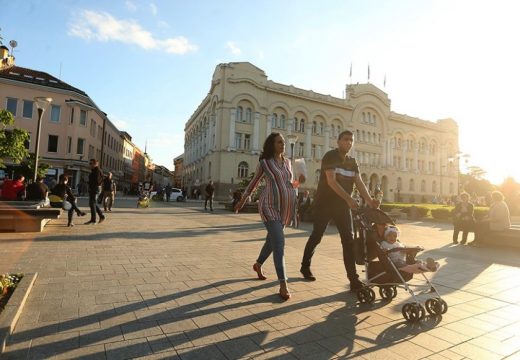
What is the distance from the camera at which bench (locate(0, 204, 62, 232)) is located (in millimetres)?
8578

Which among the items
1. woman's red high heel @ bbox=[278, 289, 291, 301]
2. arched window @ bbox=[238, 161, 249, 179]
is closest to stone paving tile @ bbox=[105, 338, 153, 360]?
woman's red high heel @ bbox=[278, 289, 291, 301]

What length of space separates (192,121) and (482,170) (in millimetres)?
81452

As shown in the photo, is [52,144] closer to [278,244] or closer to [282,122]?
[282,122]

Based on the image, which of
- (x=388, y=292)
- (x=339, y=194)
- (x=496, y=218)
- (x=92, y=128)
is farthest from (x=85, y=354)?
(x=92, y=128)

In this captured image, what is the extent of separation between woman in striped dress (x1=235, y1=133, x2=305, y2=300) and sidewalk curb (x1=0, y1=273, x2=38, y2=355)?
2.60m

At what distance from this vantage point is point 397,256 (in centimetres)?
410

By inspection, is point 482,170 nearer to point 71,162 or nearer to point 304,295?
point 71,162

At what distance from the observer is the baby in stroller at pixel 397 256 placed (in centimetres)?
385

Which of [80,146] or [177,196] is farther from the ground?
[80,146]

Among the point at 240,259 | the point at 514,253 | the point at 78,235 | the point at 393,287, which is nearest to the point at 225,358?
the point at 393,287

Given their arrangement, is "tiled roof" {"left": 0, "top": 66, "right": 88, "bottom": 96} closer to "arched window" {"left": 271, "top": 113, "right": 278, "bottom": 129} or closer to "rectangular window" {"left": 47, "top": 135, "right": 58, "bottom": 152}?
"rectangular window" {"left": 47, "top": 135, "right": 58, "bottom": 152}

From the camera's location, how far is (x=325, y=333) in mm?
3230

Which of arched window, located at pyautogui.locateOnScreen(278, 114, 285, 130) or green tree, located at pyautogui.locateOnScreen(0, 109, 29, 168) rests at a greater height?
arched window, located at pyautogui.locateOnScreen(278, 114, 285, 130)

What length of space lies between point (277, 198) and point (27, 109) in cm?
4182
